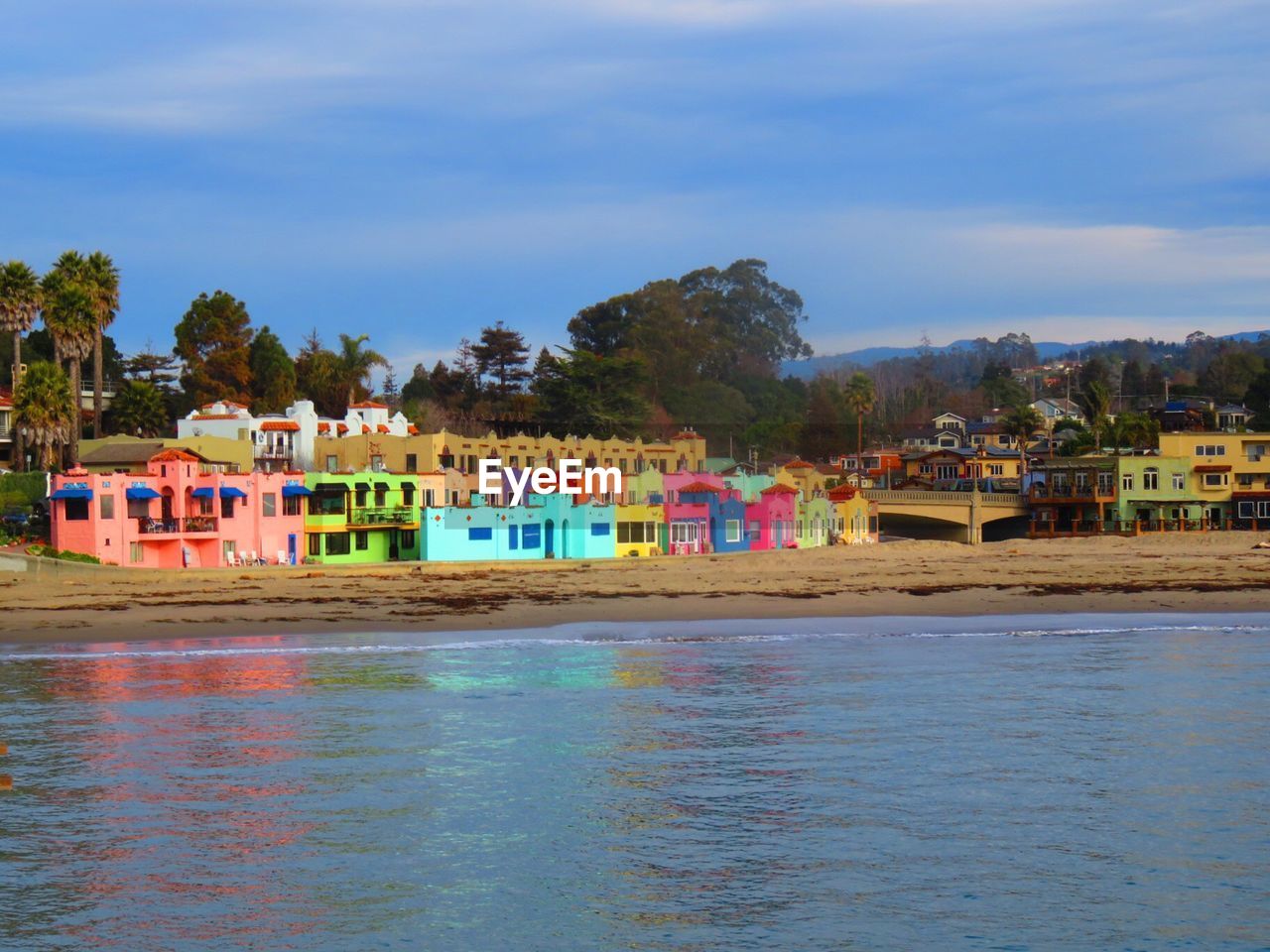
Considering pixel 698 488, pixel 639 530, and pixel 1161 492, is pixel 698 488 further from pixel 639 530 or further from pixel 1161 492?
pixel 1161 492

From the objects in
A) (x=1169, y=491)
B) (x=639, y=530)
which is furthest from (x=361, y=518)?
(x=1169, y=491)

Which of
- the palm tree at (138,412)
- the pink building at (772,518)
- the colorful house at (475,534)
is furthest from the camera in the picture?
the palm tree at (138,412)

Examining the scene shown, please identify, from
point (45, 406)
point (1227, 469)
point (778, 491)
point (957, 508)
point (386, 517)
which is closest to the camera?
point (386, 517)

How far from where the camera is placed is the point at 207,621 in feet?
176

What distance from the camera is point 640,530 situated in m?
81.6

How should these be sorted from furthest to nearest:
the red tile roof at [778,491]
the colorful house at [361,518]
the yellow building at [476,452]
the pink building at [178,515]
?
the red tile roof at [778,491] → the yellow building at [476,452] → the colorful house at [361,518] → the pink building at [178,515]

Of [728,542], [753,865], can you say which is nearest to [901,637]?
[753,865]

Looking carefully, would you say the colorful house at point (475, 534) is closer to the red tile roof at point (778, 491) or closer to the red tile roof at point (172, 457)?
the red tile roof at point (172, 457)

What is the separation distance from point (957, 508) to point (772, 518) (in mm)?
19466

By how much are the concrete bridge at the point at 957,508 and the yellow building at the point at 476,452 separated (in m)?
12.6

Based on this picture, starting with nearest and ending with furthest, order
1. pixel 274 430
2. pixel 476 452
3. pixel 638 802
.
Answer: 1. pixel 638 802
2. pixel 274 430
3. pixel 476 452

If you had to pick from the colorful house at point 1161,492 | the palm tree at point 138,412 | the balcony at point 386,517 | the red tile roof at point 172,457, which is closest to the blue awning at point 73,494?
the red tile roof at point 172,457

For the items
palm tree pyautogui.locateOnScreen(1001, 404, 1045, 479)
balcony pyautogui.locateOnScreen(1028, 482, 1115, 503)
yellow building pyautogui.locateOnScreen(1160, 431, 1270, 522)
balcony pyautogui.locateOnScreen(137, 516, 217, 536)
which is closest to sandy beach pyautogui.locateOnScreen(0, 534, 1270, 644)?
balcony pyautogui.locateOnScreen(137, 516, 217, 536)

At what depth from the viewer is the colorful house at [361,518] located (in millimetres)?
74812
